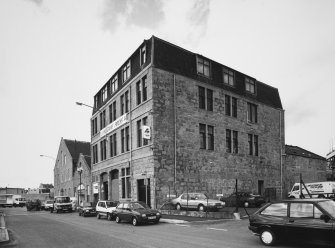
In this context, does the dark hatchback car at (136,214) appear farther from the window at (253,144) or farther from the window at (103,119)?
the window at (103,119)

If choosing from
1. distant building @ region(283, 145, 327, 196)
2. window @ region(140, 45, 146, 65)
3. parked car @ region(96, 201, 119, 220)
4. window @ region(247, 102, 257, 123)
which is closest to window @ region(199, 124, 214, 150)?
window @ region(247, 102, 257, 123)

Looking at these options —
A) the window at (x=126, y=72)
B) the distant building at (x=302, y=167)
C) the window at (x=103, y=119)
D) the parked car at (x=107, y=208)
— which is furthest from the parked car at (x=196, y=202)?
the distant building at (x=302, y=167)

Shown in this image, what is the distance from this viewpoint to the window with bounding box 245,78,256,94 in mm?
37194

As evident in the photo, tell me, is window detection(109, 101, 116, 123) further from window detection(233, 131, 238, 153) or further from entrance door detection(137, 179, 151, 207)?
window detection(233, 131, 238, 153)

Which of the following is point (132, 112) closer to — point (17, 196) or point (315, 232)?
point (315, 232)

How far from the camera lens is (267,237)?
36.4 ft

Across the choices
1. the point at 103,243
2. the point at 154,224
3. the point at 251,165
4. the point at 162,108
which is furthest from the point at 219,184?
the point at 103,243

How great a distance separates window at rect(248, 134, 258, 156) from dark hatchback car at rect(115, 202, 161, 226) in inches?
743

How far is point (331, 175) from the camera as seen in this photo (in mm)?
50469

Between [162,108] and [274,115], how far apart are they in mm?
17427

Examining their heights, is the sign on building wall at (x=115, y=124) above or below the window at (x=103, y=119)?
below

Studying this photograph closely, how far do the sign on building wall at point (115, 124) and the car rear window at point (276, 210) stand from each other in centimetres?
2293

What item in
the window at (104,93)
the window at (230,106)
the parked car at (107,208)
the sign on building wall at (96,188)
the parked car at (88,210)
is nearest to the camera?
the parked car at (107,208)

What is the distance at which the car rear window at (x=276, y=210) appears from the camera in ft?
36.1
